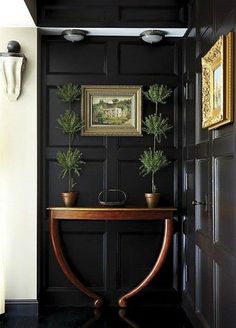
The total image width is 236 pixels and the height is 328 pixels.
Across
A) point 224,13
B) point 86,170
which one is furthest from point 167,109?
point 224,13

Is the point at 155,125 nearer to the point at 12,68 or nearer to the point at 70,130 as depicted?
the point at 70,130

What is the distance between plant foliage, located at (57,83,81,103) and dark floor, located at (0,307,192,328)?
1.85m

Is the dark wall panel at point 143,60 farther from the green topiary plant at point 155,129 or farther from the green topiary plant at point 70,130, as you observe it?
the green topiary plant at point 70,130

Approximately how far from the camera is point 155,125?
384 cm

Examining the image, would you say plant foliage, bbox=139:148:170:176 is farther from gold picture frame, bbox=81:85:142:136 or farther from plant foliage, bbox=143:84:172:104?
plant foliage, bbox=143:84:172:104

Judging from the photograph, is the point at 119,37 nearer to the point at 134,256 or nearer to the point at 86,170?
the point at 86,170

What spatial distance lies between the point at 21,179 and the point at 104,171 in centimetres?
74

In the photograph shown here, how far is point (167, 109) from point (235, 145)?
1.80 metres

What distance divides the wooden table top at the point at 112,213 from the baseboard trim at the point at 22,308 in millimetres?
770

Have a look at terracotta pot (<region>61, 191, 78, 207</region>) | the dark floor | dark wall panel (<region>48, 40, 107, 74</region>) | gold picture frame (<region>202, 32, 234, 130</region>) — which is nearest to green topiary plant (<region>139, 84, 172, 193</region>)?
dark wall panel (<region>48, 40, 107, 74</region>)

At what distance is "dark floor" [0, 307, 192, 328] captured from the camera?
11.5 ft

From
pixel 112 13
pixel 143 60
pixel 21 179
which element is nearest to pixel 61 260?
pixel 21 179

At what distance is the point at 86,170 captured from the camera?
3.98 metres

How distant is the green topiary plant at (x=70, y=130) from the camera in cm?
384
